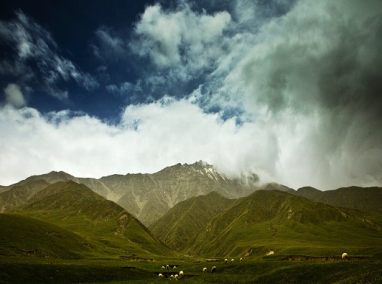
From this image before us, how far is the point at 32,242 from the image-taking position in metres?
89.6

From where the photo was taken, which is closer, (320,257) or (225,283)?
(225,283)

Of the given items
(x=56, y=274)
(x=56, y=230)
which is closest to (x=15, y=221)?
(x=56, y=230)

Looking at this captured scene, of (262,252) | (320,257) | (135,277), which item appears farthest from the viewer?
(262,252)

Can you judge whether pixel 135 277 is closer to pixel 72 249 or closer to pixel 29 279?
pixel 29 279

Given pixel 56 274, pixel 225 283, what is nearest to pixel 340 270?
pixel 225 283

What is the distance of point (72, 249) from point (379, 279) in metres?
106

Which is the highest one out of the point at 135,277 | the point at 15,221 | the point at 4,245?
the point at 15,221

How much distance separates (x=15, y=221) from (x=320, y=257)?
12376 centimetres

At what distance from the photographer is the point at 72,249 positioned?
103 meters

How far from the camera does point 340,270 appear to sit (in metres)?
39.4

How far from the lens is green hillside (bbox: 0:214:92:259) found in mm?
80750

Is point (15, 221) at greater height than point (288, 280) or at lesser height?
greater

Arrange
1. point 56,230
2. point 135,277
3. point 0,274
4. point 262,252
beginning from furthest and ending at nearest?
point 262,252 < point 56,230 < point 135,277 < point 0,274

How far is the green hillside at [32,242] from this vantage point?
80.8m
